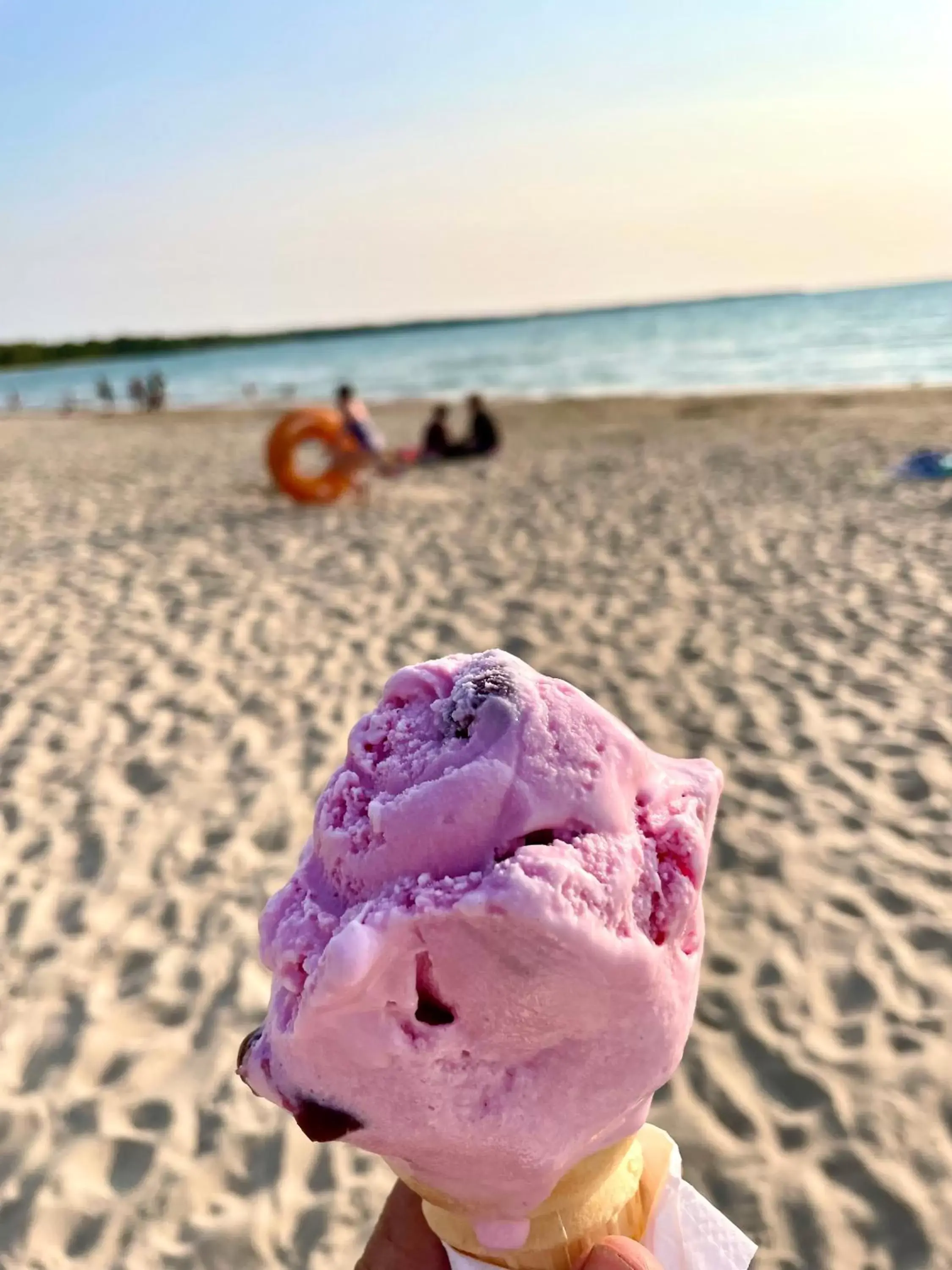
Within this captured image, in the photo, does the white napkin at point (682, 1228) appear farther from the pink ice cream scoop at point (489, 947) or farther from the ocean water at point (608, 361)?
the ocean water at point (608, 361)

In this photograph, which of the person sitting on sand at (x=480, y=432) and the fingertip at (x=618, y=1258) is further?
the person sitting on sand at (x=480, y=432)

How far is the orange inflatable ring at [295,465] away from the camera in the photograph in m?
9.39

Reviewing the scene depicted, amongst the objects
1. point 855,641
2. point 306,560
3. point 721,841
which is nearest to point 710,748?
point 721,841

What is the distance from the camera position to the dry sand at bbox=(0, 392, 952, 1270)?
91.3 inches

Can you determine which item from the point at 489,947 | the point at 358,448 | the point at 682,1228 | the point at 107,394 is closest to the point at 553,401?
the point at 358,448

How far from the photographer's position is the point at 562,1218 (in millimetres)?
1131

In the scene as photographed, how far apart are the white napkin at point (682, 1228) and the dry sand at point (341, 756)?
997 millimetres

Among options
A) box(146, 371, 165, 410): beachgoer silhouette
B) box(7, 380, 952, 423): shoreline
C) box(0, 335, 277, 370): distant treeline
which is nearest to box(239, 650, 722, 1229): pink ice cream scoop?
box(7, 380, 952, 423): shoreline

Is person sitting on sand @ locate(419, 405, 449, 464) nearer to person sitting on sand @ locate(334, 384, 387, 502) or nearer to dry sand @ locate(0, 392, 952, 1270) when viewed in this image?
person sitting on sand @ locate(334, 384, 387, 502)

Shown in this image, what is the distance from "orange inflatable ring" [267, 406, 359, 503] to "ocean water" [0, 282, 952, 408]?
52.0 ft

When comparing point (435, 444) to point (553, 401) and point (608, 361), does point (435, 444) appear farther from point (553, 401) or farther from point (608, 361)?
point (608, 361)

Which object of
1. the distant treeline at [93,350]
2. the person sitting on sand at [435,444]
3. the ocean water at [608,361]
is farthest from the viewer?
the distant treeline at [93,350]

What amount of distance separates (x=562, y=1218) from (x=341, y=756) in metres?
3.20

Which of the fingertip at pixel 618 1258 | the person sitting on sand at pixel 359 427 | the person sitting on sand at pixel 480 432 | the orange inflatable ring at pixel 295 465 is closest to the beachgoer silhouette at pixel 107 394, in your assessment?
the person sitting on sand at pixel 480 432
